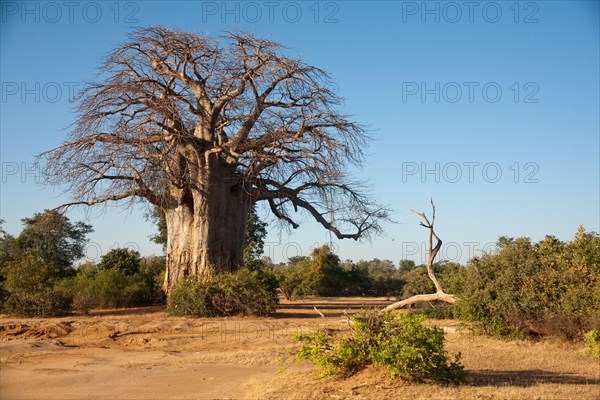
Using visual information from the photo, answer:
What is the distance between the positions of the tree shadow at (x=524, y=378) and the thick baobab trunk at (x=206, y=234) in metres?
10.0

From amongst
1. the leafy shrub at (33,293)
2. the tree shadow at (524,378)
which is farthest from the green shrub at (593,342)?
the leafy shrub at (33,293)

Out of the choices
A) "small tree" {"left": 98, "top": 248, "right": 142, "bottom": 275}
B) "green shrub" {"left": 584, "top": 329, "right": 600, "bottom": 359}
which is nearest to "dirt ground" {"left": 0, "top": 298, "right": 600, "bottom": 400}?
"green shrub" {"left": 584, "top": 329, "right": 600, "bottom": 359}

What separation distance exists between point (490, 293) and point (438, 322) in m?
2.63

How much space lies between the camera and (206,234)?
17594 mm

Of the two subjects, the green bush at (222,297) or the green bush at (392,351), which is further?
the green bush at (222,297)

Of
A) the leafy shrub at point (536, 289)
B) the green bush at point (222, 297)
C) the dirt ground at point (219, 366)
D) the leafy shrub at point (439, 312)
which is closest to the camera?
the dirt ground at point (219, 366)

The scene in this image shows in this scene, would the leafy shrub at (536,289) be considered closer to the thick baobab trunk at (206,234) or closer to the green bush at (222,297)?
the green bush at (222,297)

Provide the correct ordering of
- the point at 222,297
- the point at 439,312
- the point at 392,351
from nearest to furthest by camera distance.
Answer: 1. the point at 392,351
2. the point at 439,312
3. the point at 222,297

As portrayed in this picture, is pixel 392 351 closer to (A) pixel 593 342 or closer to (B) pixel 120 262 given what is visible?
(A) pixel 593 342

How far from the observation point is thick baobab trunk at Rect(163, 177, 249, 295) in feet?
57.6

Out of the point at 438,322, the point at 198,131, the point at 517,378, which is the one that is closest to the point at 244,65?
the point at 198,131

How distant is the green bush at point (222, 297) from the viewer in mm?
15719

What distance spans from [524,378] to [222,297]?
9313mm

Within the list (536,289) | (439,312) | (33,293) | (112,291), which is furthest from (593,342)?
(112,291)
